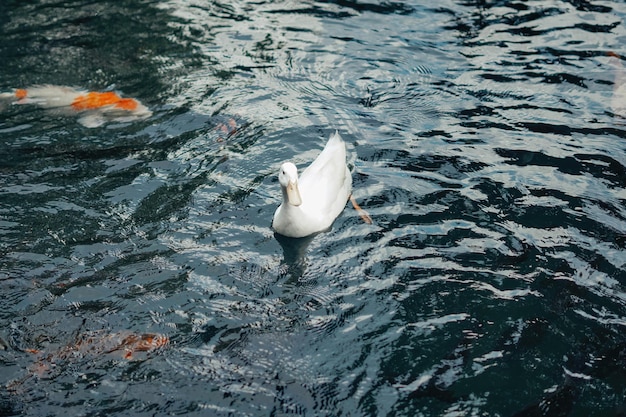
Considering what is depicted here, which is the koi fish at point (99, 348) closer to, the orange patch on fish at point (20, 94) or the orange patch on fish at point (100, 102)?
the orange patch on fish at point (100, 102)

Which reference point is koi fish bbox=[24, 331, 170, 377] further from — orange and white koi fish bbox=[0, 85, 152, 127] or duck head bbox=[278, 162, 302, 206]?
orange and white koi fish bbox=[0, 85, 152, 127]

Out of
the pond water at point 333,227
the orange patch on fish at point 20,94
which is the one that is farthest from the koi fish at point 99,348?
the orange patch on fish at point 20,94

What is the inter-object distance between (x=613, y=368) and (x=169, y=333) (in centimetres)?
342

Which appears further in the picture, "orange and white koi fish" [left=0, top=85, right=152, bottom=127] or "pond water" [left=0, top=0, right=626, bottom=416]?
"orange and white koi fish" [left=0, top=85, right=152, bottom=127]

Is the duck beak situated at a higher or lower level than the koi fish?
higher

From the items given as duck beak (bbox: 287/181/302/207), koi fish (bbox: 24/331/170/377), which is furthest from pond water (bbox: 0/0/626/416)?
duck beak (bbox: 287/181/302/207)

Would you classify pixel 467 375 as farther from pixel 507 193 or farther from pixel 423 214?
pixel 507 193

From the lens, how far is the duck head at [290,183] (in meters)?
6.63

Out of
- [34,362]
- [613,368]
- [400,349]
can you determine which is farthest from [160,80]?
[613,368]

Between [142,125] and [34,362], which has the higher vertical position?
[142,125]

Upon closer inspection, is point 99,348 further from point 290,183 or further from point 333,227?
point 333,227

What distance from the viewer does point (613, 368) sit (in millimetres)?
5160

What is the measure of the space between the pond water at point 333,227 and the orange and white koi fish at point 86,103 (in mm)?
161

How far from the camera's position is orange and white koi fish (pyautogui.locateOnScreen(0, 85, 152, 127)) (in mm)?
8852
